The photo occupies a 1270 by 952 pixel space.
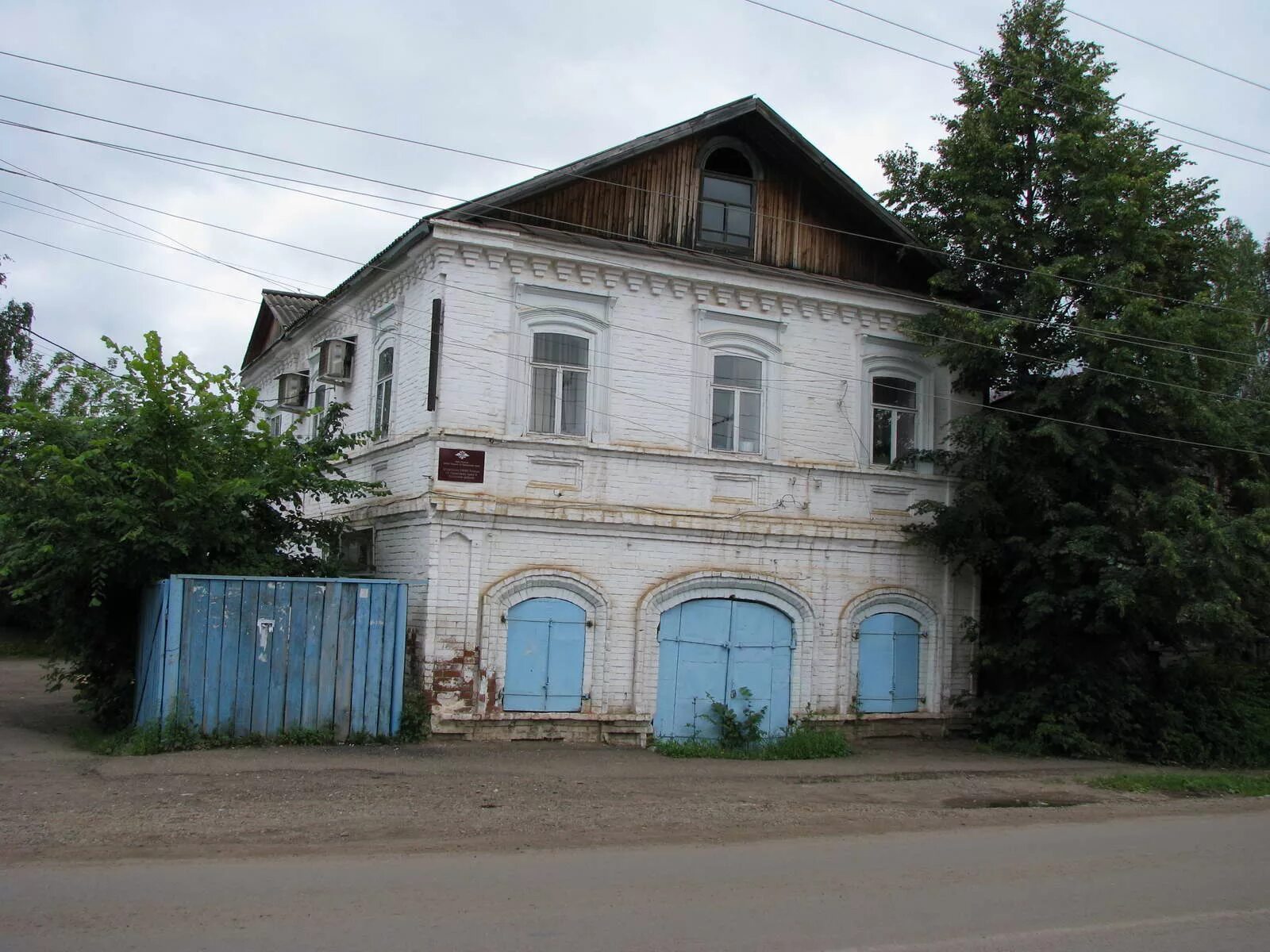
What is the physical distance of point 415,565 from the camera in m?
13.2

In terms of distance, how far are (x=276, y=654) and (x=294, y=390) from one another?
8163mm

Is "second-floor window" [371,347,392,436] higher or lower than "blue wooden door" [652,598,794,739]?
higher

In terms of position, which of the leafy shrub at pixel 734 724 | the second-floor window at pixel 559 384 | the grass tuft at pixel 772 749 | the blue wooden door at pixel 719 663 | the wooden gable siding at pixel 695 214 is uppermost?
the wooden gable siding at pixel 695 214

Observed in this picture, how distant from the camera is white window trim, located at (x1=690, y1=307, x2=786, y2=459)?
47.1 feet

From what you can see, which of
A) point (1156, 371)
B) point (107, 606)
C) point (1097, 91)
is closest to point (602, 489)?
point (107, 606)

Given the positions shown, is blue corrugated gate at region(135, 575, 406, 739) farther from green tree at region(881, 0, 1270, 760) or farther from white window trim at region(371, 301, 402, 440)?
green tree at region(881, 0, 1270, 760)

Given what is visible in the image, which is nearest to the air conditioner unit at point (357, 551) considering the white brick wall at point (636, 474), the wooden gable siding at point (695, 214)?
the white brick wall at point (636, 474)

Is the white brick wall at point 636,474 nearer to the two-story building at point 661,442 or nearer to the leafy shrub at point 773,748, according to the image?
the two-story building at point 661,442

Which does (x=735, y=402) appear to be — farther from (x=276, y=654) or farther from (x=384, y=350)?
(x=276, y=654)

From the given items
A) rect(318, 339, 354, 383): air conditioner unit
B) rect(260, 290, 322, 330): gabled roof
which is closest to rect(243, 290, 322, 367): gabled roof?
rect(260, 290, 322, 330): gabled roof

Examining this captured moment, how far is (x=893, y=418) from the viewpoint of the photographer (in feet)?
51.6

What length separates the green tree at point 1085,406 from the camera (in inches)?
558

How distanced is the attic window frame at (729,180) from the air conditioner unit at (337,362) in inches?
220

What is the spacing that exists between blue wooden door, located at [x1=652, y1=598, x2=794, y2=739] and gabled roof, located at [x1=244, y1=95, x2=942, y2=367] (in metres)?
5.41
